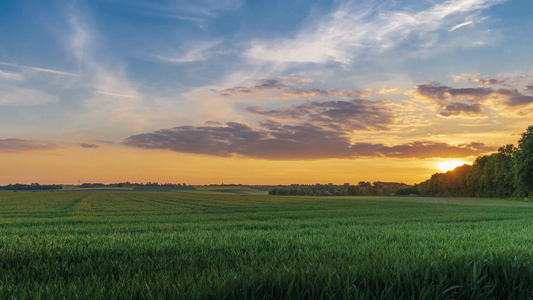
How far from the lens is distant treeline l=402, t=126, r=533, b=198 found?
72688 millimetres

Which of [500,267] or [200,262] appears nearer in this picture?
[500,267]

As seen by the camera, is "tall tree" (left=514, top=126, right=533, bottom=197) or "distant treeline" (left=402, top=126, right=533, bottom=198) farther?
"distant treeline" (left=402, top=126, right=533, bottom=198)

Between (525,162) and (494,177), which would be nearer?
(525,162)

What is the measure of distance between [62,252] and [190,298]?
5615 mm

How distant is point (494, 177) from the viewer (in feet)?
338

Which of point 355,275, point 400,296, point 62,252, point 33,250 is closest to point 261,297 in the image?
point 355,275

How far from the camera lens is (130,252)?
22.6 feet

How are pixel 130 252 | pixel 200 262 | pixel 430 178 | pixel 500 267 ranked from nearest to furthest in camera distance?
1. pixel 500 267
2. pixel 200 262
3. pixel 130 252
4. pixel 430 178

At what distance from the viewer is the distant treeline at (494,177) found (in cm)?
7269

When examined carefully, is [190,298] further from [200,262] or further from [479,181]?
[479,181]

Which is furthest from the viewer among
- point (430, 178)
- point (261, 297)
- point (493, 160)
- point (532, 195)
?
point (430, 178)

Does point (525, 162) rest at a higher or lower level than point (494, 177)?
higher

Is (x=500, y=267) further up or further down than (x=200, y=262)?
further up

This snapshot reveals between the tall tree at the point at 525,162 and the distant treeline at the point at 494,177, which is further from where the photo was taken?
the distant treeline at the point at 494,177
